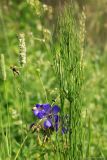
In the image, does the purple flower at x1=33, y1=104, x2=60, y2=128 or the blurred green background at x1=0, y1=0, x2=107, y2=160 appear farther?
the blurred green background at x1=0, y1=0, x2=107, y2=160

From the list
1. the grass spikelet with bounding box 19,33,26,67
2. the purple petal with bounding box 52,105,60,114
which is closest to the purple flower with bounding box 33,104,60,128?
the purple petal with bounding box 52,105,60,114

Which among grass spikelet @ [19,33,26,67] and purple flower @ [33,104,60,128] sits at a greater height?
grass spikelet @ [19,33,26,67]

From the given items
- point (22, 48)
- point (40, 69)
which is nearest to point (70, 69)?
point (22, 48)

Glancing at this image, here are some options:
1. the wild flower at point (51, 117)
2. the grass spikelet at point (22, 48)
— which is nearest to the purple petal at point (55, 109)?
the wild flower at point (51, 117)

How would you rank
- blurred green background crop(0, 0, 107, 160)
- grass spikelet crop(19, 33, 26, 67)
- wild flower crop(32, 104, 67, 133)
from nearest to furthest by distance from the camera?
1. grass spikelet crop(19, 33, 26, 67)
2. wild flower crop(32, 104, 67, 133)
3. blurred green background crop(0, 0, 107, 160)

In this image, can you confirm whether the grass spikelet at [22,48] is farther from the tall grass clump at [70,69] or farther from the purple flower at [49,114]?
the purple flower at [49,114]

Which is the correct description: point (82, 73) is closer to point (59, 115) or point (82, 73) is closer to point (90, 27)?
point (59, 115)

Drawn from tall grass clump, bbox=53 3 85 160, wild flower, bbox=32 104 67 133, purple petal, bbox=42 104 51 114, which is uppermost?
tall grass clump, bbox=53 3 85 160

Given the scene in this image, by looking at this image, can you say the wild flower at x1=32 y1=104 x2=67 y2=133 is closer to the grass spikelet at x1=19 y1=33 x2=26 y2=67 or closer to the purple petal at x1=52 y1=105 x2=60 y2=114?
the purple petal at x1=52 y1=105 x2=60 y2=114
